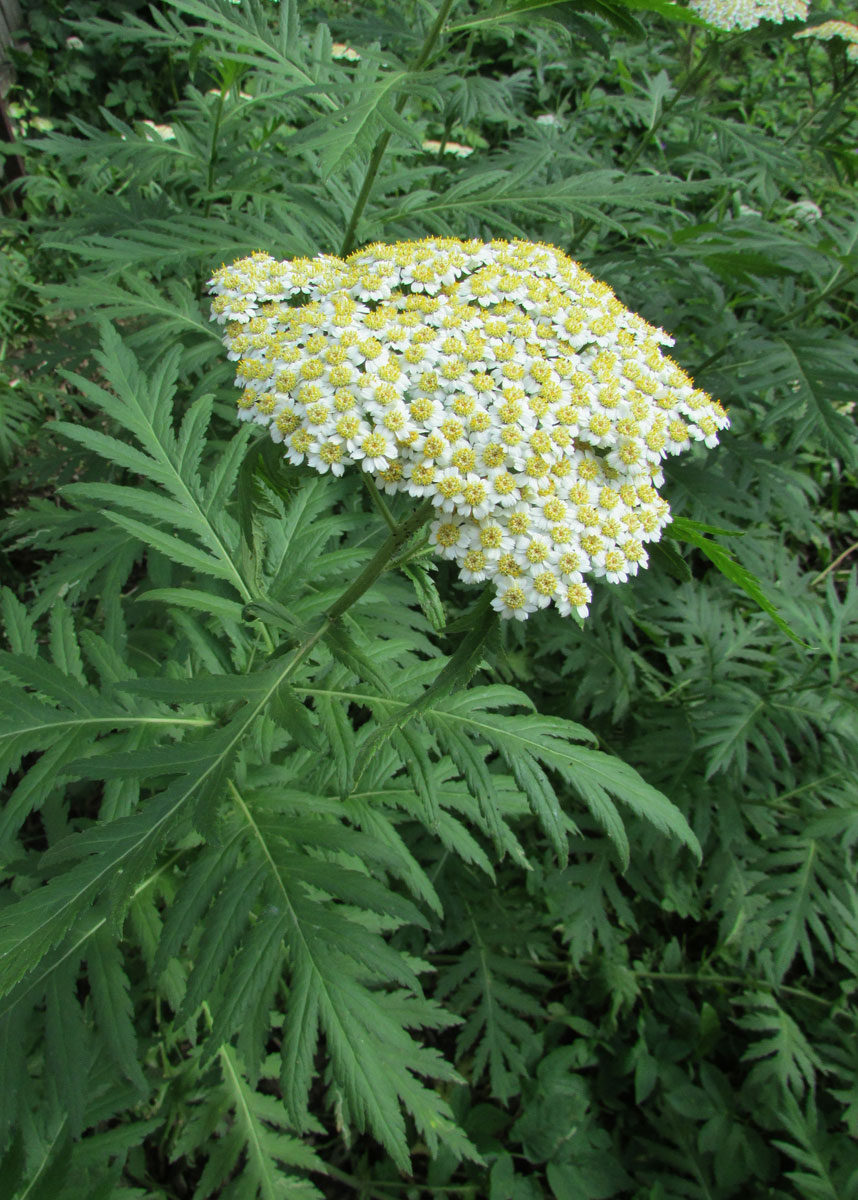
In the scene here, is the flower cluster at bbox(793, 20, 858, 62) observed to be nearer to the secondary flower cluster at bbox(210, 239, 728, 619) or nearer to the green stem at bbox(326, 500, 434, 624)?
the secondary flower cluster at bbox(210, 239, 728, 619)

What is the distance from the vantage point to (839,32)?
332 cm

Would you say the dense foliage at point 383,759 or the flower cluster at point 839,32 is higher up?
the flower cluster at point 839,32

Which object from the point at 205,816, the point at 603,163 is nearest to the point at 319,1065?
the point at 205,816

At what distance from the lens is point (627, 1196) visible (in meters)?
2.67

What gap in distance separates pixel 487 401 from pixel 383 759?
103 centimetres

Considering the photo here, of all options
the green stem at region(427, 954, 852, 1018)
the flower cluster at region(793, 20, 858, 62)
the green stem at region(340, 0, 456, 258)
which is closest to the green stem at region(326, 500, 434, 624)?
the green stem at region(340, 0, 456, 258)

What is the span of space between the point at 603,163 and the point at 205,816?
3.62 meters

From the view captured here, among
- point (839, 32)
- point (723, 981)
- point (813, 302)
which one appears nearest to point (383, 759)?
point (723, 981)

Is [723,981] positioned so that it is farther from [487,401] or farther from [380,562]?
[487,401]

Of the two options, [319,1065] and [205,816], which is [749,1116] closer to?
[319,1065]

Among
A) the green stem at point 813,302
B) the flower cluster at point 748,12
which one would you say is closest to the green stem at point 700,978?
the green stem at point 813,302

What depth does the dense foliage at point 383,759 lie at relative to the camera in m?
1.41

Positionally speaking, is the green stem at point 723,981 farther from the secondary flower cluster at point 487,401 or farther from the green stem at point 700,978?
the secondary flower cluster at point 487,401

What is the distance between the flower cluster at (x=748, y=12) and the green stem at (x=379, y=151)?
1635mm
